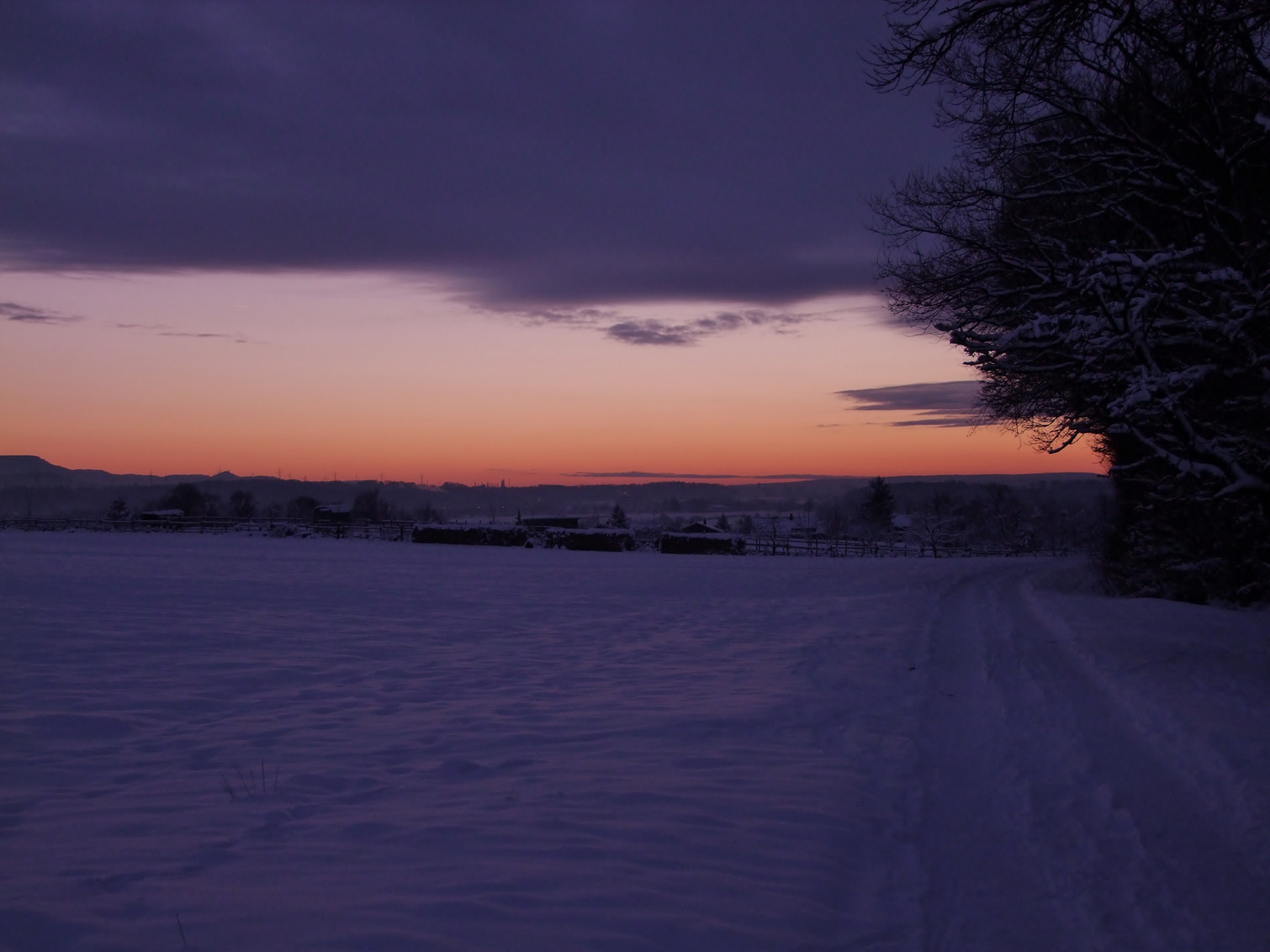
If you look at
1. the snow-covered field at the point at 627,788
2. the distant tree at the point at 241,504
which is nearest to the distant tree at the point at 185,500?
the distant tree at the point at 241,504

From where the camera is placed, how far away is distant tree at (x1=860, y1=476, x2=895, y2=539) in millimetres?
87812

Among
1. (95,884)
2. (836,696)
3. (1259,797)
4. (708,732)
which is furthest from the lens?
(836,696)

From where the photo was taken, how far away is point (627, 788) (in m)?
5.50

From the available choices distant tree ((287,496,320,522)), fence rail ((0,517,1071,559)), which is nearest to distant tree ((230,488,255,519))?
distant tree ((287,496,320,522))

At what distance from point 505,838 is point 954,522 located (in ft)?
285

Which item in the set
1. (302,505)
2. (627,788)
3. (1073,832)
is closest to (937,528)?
(1073,832)

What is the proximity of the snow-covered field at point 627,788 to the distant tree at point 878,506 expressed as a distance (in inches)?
3050

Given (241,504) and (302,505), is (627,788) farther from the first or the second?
(241,504)

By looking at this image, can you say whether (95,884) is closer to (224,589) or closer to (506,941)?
(506,941)

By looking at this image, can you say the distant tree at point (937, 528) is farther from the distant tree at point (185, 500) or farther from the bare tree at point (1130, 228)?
the distant tree at point (185, 500)

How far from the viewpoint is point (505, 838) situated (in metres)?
4.63

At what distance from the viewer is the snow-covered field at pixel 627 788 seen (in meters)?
3.78

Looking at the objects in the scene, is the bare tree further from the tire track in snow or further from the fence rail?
the fence rail

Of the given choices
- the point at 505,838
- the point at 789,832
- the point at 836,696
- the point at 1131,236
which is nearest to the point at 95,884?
the point at 505,838
